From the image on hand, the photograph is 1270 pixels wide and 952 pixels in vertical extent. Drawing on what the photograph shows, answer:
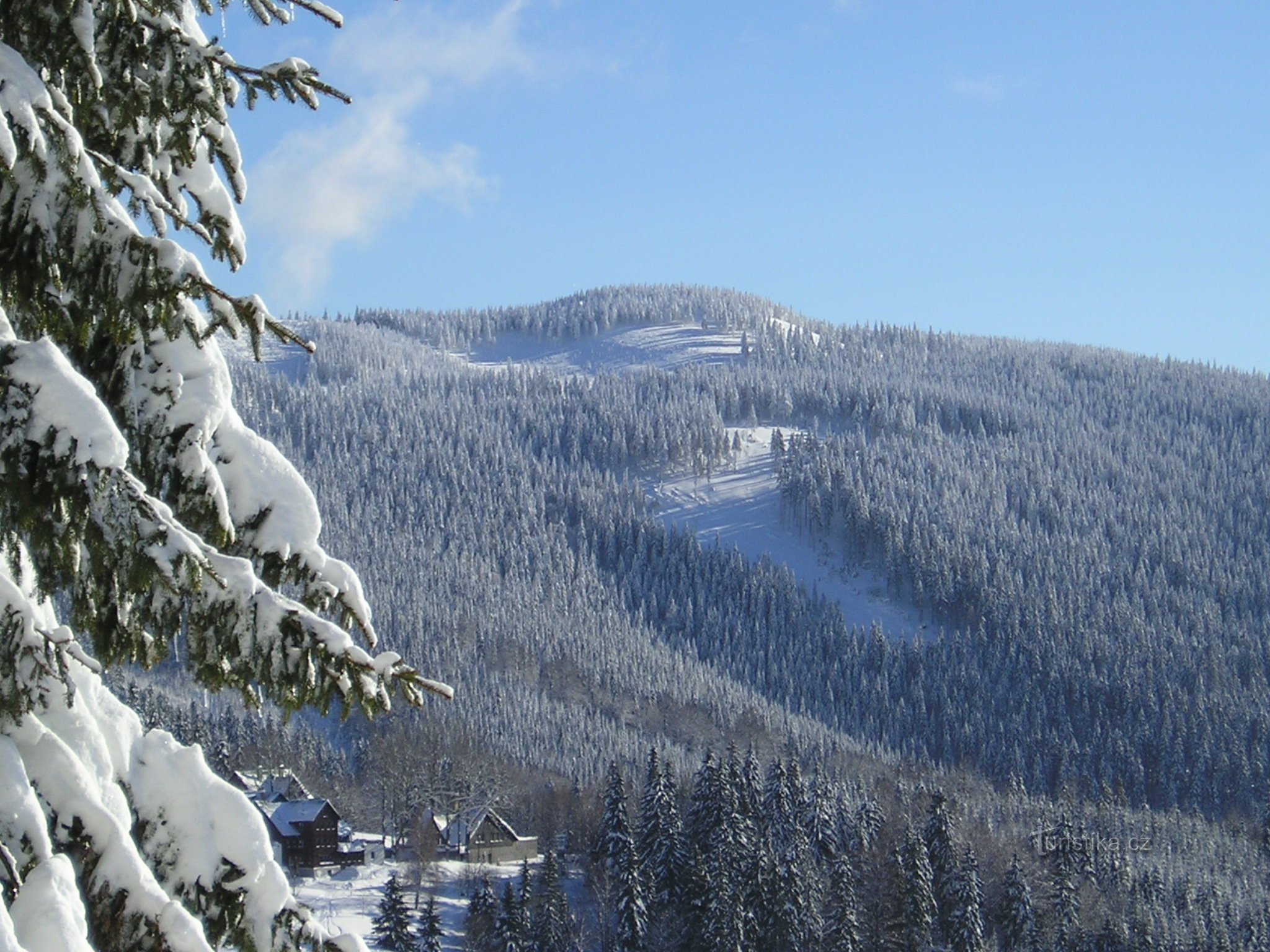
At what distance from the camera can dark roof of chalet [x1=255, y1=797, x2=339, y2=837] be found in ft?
227

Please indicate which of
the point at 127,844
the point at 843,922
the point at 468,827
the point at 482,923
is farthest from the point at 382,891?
the point at 127,844

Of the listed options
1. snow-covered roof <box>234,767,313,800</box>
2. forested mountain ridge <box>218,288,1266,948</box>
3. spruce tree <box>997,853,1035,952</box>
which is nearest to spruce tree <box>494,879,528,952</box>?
spruce tree <box>997,853,1035,952</box>

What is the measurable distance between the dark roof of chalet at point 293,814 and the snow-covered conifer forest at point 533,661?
13.4 m

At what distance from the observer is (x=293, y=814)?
70.2 m

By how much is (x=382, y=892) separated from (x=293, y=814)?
6964 millimetres

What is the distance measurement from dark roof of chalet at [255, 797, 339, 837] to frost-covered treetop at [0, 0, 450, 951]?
67.1 meters

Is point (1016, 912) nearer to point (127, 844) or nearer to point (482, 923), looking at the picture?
point (482, 923)

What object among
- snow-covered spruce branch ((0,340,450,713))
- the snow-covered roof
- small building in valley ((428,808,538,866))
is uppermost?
snow-covered spruce branch ((0,340,450,713))

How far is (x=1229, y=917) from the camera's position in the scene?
7550 centimetres

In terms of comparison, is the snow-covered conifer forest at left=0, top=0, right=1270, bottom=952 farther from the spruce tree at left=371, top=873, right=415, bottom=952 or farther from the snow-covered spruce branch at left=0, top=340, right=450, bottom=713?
the spruce tree at left=371, top=873, right=415, bottom=952

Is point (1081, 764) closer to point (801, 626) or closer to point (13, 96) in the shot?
point (801, 626)

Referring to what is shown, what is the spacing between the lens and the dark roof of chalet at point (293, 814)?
69.1m

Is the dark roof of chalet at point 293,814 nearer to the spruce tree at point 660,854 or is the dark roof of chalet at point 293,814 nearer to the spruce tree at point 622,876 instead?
the spruce tree at point 622,876

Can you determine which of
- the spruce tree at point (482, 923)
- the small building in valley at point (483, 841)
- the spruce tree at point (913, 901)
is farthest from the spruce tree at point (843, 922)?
the small building in valley at point (483, 841)
